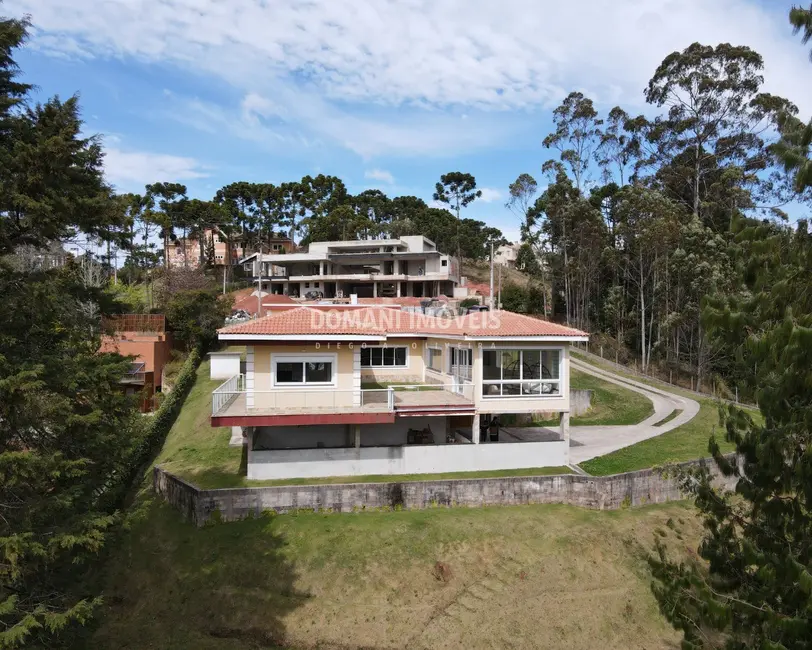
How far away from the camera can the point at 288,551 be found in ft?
48.3

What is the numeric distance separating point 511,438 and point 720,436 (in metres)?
9.94

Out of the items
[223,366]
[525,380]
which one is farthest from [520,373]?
[223,366]

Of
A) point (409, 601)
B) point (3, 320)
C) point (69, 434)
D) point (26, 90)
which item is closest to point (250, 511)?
point (409, 601)

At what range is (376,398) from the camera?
62.8ft

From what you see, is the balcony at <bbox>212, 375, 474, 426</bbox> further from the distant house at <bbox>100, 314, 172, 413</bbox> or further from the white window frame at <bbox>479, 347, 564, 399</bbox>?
the distant house at <bbox>100, 314, 172, 413</bbox>

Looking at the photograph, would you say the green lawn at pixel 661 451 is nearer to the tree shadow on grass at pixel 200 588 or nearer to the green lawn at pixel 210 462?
the green lawn at pixel 210 462

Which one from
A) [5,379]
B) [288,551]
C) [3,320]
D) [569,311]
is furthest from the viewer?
[569,311]

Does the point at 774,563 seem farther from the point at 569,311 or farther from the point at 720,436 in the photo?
the point at 569,311

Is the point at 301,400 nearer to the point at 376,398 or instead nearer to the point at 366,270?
the point at 376,398

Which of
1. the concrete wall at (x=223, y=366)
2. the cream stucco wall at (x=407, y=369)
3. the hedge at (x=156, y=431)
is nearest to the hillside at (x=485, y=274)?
the concrete wall at (x=223, y=366)

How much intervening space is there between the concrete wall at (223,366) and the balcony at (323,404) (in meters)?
11.8

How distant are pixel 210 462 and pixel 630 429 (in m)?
19.0

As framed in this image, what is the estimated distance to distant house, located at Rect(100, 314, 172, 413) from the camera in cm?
2902

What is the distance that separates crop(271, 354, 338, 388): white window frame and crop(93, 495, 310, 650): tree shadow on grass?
4.33m
